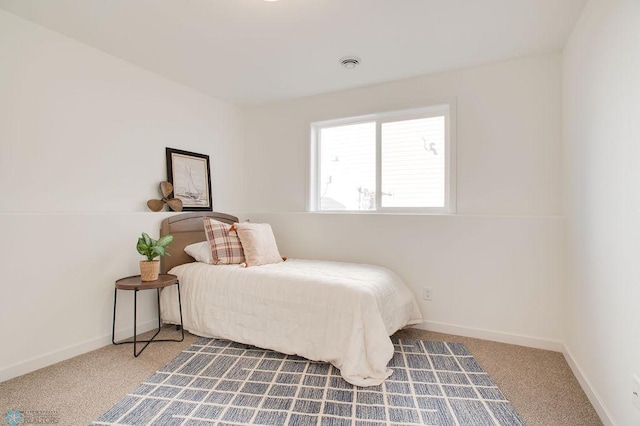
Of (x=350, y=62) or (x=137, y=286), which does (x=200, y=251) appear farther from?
(x=350, y=62)

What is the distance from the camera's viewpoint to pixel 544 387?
194 cm

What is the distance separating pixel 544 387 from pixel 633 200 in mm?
1232

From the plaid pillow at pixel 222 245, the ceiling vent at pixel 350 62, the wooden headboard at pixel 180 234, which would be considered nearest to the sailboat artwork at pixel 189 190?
the wooden headboard at pixel 180 234

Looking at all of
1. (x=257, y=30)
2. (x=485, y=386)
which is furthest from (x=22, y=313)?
(x=485, y=386)

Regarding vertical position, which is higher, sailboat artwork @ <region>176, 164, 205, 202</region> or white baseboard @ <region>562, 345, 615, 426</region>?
sailboat artwork @ <region>176, 164, 205, 202</region>

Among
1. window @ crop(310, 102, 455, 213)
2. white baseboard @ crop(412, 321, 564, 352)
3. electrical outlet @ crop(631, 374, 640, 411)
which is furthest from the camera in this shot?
window @ crop(310, 102, 455, 213)

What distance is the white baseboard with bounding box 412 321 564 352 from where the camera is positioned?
248 centimetres

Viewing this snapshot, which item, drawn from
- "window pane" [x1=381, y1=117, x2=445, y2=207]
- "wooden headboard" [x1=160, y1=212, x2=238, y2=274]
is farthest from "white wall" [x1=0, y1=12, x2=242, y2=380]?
"window pane" [x1=381, y1=117, x2=445, y2=207]

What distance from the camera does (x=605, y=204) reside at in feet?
5.47

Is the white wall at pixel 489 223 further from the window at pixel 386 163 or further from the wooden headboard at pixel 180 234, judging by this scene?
the wooden headboard at pixel 180 234

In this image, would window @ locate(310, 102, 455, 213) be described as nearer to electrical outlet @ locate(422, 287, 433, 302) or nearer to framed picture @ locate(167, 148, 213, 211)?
electrical outlet @ locate(422, 287, 433, 302)

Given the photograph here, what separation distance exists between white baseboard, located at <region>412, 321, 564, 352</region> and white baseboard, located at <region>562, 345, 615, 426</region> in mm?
104

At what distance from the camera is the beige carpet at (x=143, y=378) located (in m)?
1.69

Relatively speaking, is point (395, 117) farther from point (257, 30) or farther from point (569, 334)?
point (569, 334)
